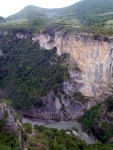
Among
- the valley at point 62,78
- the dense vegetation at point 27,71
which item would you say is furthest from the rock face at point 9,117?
the dense vegetation at point 27,71

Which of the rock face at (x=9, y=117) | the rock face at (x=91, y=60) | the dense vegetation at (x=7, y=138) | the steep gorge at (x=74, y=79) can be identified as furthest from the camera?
the steep gorge at (x=74, y=79)

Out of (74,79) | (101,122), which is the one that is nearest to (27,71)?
(74,79)

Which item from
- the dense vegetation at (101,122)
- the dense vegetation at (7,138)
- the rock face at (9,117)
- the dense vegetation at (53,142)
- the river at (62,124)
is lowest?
the river at (62,124)

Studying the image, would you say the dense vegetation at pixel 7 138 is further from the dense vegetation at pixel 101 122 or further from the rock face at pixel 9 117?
the dense vegetation at pixel 101 122

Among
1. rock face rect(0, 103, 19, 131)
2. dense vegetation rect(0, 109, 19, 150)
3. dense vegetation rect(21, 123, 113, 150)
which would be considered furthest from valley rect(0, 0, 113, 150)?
dense vegetation rect(0, 109, 19, 150)

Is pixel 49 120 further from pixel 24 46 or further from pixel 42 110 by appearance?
pixel 24 46

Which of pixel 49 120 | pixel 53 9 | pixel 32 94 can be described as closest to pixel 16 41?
pixel 32 94
